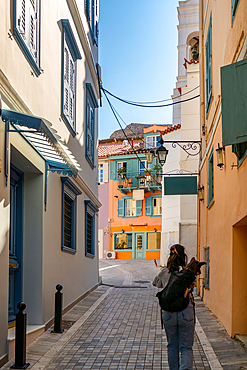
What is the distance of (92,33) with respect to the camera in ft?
50.4

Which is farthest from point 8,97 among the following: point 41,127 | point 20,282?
point 20,282

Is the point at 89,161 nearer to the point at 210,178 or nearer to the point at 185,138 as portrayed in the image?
the point at 210,178

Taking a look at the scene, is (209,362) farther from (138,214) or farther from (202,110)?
(138,214)

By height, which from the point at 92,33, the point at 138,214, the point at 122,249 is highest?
the point at 92,33

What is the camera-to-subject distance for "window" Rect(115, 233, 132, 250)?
3775 cm

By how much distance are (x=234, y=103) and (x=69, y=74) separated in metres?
6.20

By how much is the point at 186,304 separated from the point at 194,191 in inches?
377

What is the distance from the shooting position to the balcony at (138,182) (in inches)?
1442

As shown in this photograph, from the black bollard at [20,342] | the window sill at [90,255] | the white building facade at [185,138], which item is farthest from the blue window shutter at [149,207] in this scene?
the black bollard at [20,342]

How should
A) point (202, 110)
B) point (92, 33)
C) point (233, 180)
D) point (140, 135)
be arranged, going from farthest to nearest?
point (140, 135), point (92, 33), point (202, 110), point (233, 180)

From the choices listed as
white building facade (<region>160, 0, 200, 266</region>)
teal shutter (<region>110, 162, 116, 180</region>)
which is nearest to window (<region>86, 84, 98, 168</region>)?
white building facade (<region>160, 0, 200, 266</region>)

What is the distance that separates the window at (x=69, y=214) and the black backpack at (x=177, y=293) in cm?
531

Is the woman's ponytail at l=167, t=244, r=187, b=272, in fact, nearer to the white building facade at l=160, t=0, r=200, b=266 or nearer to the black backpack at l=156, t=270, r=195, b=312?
the black backpack at l=156, t=270, r=195, b=312

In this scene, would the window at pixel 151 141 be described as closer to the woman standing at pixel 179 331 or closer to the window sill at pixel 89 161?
the window sill at pixel 89 161
